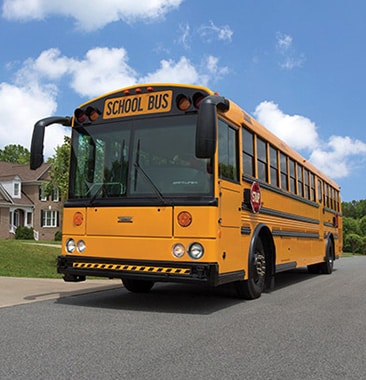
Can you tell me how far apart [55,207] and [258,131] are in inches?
1391

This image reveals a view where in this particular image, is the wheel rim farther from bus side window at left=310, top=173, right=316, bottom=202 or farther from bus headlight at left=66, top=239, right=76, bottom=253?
bus side window at left=310, top=173, right=316, bottom=202

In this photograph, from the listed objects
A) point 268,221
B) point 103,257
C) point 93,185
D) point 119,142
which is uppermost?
point 119,142

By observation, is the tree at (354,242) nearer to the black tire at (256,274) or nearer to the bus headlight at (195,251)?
the black tire at (256,274)

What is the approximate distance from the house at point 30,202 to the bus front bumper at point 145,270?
3196 centimetres

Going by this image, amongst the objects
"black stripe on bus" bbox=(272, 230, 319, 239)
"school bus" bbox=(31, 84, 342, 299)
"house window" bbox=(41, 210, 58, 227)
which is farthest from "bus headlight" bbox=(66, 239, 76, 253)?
"house window" bbox=(41, 210, 58, 227)

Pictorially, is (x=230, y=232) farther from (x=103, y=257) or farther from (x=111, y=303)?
(x=111, y=303)

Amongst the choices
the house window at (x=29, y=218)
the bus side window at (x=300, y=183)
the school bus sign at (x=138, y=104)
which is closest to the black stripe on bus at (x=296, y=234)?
the bus side window at (x=300, y=183)

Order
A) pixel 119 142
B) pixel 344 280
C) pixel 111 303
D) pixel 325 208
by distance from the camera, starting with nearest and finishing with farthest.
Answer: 1. pixel 119 142
2. pixel 111 303
3. pixel 344 280
4. pixel 325 208

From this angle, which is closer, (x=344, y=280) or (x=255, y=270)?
(x=255, y=270)

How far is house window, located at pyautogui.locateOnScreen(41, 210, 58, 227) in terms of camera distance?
40688mm

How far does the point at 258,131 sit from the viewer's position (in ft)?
26.9

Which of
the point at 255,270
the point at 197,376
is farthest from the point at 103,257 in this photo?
the point at 197,376

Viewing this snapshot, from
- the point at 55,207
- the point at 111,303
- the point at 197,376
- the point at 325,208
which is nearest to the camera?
the point at 197,376

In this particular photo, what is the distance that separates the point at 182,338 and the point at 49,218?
124 feet
